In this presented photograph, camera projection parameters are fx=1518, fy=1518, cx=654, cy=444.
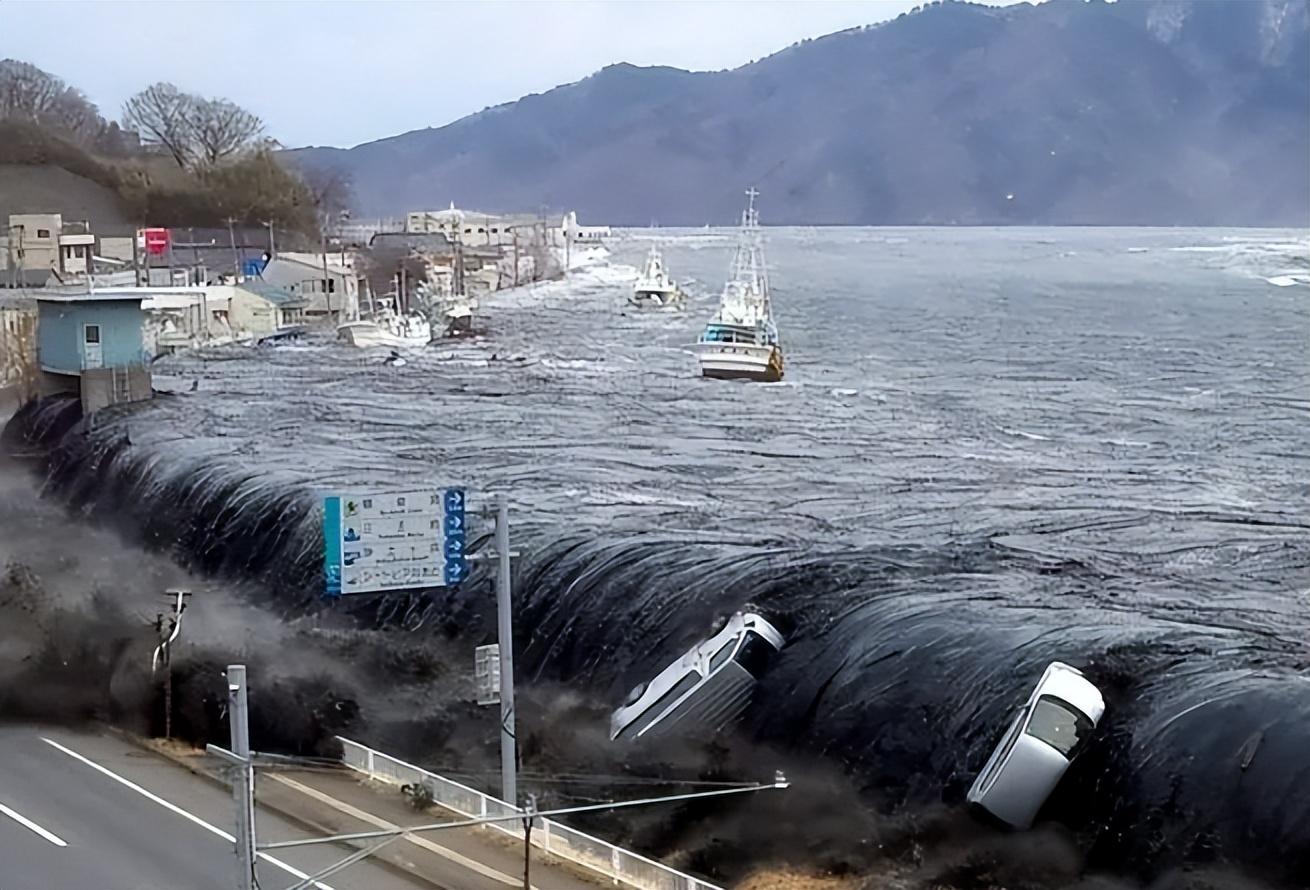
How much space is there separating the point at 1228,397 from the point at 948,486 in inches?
261

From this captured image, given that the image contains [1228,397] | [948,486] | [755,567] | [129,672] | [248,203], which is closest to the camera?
[129,672]

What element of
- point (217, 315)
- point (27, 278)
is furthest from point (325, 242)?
point (27, 278)

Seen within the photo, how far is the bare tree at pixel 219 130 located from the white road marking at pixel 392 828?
24109 mm

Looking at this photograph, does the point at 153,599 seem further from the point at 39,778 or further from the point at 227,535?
the point at 39,778

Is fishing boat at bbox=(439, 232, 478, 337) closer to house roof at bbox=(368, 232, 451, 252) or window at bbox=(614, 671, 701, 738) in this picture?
house roof at bbox=(368, 232, 451, 252)

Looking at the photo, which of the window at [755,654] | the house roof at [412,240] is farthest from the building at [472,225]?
the window at [755,654]

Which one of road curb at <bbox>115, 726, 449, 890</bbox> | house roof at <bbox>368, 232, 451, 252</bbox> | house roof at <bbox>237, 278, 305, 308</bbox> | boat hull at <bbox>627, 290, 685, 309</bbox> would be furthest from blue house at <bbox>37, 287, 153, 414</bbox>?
boat hull at <bbox>627, 290, 685, 309</bbox>

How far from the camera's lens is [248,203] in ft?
86.8

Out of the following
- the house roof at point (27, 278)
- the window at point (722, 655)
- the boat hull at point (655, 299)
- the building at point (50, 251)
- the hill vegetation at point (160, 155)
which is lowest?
the window at point (722, 655)

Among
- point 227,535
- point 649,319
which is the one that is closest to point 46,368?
point 227,535

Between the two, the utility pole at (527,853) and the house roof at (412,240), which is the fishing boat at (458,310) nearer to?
the house roof at (412,240)

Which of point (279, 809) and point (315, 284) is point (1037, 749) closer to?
point (279, 809)

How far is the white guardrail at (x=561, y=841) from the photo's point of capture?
4.04 meters

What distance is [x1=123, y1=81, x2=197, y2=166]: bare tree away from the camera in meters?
26.3
